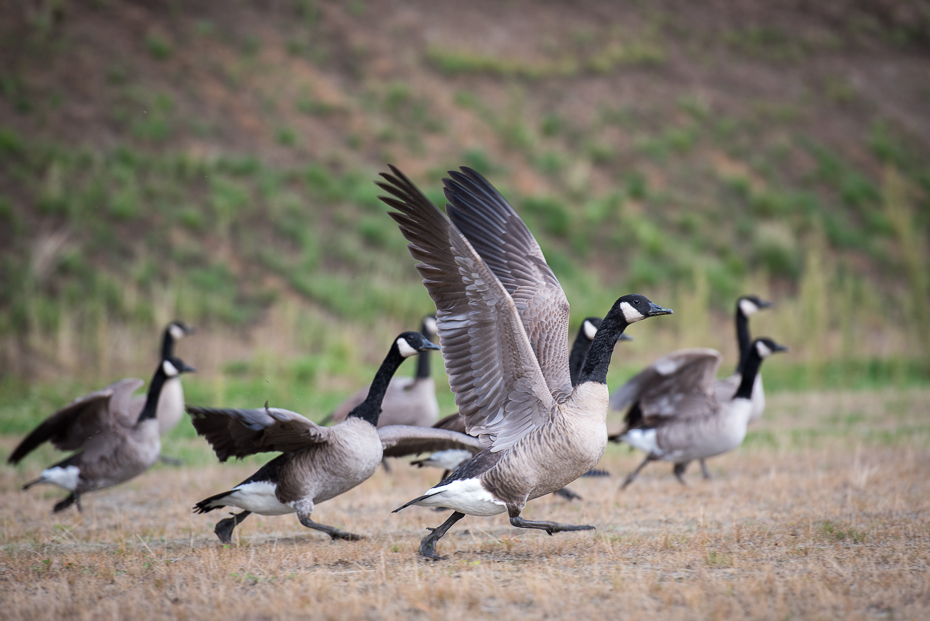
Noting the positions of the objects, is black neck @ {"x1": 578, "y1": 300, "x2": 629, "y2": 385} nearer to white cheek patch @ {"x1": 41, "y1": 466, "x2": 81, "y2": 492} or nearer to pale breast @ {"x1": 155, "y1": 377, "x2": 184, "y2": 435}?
white cheek patch @ {"x1": 41, "y1": 466, "x2": 81, "y2": 492}

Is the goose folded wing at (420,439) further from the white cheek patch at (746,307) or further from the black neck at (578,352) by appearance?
the white cheek patch at (746,307)

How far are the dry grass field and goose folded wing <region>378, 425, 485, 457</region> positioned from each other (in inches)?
27.1

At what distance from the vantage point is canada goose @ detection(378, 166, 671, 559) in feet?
18.7

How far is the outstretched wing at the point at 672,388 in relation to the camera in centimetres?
929

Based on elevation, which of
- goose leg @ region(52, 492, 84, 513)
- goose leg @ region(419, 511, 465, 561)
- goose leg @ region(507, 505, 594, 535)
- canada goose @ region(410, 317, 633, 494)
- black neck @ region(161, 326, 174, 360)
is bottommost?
goose leg @ region(52, 492, 84, 513)

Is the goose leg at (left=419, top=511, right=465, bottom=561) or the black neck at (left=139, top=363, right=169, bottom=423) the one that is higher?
the black neck at (left=139, top=363, right=169, bottom=423)

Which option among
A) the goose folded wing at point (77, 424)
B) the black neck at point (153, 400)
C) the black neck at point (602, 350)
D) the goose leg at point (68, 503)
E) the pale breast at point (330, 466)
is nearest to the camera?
the black neck at point (602, 350)

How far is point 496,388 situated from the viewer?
6031 mm

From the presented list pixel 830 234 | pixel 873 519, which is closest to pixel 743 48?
pixel 830 234

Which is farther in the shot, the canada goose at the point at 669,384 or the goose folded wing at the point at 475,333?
the canada goose at the point at 669,384

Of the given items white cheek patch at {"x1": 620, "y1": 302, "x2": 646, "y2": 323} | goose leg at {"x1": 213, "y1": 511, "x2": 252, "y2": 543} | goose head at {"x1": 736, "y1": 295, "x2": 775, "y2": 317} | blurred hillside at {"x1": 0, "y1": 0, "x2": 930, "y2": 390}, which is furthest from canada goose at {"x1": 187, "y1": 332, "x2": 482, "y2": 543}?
blurred hillside at {"x1": 0, "y1": 0, "x2": 930, "y2": 390}

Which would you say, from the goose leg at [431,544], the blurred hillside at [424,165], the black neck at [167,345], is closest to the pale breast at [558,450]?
the goose leg at [431,544]

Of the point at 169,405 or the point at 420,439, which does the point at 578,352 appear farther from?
the point at 169,405

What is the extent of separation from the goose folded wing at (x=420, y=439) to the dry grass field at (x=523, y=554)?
69cm
